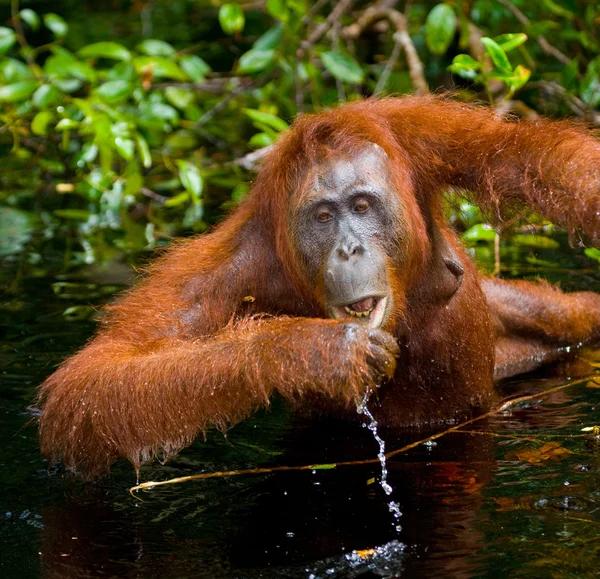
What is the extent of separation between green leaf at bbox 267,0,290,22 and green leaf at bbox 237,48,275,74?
0.29 metres

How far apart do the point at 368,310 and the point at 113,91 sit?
4252 millimetres

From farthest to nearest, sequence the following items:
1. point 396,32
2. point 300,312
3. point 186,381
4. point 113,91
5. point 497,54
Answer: point 396,32 → point 113,91 → point 497,54 → point 300,312 → point 186,381

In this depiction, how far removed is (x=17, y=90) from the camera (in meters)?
8.32

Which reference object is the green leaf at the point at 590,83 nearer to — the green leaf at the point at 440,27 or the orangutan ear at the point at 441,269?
the green leaf at the point at 440,27

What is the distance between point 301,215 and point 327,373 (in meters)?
0.96

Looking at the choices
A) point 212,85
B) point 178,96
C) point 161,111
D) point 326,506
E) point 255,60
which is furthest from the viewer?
point 212,85

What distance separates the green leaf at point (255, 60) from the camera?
850 cm

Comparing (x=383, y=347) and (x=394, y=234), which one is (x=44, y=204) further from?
(x=383, y=347)

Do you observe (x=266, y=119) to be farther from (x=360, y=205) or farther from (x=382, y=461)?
(x=382, y=461)

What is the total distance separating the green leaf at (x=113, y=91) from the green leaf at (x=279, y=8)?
122 centimetres

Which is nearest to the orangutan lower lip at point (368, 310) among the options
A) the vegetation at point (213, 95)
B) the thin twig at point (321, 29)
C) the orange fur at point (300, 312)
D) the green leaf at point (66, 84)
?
the orange fur at point (300, 312)

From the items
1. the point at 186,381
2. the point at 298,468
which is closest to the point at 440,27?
the point at 298,468

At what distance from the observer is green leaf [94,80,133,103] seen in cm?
821

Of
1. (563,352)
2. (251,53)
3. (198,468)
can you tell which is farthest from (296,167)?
(251,53)
